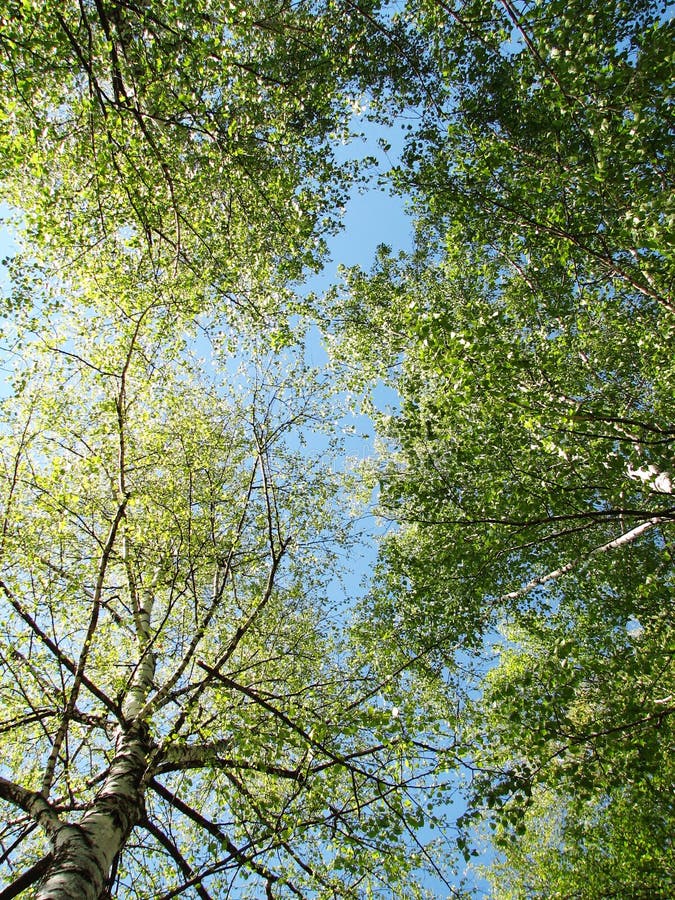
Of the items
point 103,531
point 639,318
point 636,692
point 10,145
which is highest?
point 639,318

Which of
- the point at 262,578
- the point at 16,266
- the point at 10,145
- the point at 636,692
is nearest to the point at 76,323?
the point at 16,266

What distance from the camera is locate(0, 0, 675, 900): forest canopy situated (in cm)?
459

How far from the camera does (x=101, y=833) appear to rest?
3.94 meters

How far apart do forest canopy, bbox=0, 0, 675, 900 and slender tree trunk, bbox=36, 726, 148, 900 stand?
0.03 metres

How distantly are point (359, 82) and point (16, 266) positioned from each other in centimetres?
861

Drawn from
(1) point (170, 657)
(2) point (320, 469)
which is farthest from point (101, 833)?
(2) point (320, 469)

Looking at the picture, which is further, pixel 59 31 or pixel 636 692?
pixel 59 31

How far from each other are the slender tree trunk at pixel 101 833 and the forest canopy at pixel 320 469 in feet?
0.10

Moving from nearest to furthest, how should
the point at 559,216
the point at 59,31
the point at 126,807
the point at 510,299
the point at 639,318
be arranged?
the point at 126,807 < the point at 59,31 < the point at 559,216 < the point at 639,318 < the point at 510,299

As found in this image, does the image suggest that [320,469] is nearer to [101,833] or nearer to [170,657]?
[170,657]

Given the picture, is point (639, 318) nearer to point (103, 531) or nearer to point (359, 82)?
point (359, 82)

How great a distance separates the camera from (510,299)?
10883 millimetres

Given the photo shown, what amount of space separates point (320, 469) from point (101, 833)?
25.1 feet

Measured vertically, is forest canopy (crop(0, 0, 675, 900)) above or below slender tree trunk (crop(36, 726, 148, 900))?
above
